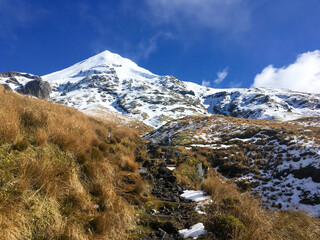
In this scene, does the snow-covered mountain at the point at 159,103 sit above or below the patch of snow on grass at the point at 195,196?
above

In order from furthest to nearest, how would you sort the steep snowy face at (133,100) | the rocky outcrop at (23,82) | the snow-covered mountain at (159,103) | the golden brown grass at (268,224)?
the rocky outcrop at (23,82) → the snow-covered mountain at (159,103) → the steep snowy face at (133,100) → the golden brown grass at (268,224)

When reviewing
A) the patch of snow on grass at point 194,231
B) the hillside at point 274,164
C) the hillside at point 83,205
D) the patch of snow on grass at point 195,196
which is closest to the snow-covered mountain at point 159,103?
the hillside at point 274,164

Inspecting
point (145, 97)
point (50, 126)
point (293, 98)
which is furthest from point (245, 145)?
point (293, 98)

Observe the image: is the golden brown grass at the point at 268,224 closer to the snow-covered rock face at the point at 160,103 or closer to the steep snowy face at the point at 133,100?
the steep snowy face at the point at 133,100

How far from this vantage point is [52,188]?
2303 millimetres

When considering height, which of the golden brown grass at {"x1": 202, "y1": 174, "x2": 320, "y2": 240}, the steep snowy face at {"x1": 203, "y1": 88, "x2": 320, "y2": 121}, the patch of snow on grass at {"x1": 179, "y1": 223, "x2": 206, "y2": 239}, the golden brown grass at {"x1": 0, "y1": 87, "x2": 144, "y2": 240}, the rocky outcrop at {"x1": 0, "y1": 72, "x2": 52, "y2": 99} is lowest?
the patch of snow on grass at {"x1": 179, "y1": 223, "x2": 206, "y2": 239}

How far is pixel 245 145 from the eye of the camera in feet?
50.9

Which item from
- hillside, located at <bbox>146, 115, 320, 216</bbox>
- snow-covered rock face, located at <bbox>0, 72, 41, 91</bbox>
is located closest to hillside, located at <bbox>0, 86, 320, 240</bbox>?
hillside, located at <bbox>146, 115, 320, 216</bbox>

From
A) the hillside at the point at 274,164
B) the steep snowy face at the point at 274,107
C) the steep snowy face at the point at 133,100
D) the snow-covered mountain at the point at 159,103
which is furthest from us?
the steep snowy face at the point at 274,107

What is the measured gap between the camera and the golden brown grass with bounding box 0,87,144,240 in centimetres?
174

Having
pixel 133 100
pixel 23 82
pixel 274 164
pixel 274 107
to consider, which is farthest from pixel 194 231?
pixel 23 82

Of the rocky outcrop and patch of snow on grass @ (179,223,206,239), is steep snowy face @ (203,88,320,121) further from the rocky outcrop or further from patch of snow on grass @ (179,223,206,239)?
the rocky outcrop

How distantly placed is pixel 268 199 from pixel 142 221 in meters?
8.47

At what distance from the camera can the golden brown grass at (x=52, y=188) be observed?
5.71ft
